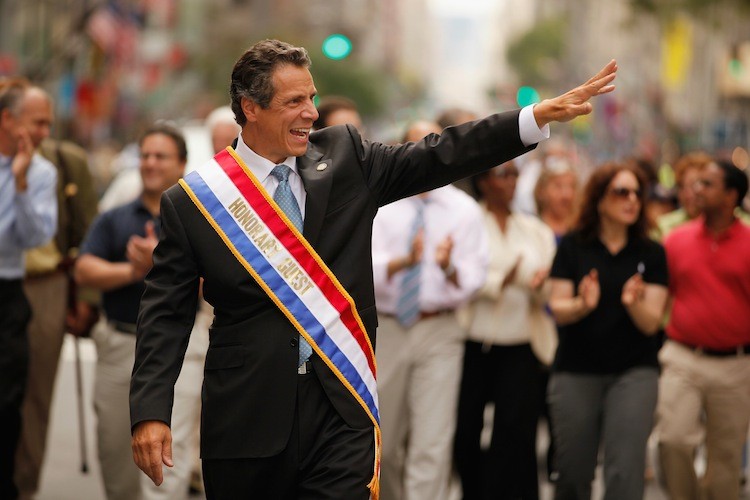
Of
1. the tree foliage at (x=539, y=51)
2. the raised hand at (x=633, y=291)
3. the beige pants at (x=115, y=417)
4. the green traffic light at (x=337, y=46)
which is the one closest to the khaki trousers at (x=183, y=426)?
the beige pants at (x=115, y=417)

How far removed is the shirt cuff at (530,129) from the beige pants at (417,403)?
3.39 m

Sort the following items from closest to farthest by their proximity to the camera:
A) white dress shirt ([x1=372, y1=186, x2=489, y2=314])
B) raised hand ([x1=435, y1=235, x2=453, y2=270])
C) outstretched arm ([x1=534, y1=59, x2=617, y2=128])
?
outstretched arm ([x1=534, y1=59, x2=617, y2=128]) → raised hand ([x1=435, y1=235, x2=453, y2=270]) → white dress shirt ([x1=372, y1=186, x2=489, y2=314])

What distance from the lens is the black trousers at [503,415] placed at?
8.41 meters

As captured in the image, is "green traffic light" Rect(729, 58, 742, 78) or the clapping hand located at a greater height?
"green traffic light" Rect(729, 58, 742, 78)

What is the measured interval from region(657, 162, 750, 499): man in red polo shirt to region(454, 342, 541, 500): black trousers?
811 mm

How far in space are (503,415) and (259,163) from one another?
3792 mm

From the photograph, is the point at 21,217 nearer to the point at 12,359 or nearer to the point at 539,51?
the point at 12,359

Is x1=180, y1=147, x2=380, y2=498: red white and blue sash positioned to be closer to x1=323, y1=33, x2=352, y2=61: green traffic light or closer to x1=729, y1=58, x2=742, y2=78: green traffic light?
x1=323, y1=33, x2=352, y2=61: green traffic light

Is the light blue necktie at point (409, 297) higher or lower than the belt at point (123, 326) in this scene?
higher

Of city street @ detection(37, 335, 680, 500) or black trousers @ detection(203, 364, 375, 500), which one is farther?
city street @ detection(37, 335, 680, 500)

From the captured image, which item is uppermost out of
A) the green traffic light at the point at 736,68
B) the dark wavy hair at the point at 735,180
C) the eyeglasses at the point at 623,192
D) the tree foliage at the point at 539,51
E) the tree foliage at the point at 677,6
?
the tree foliage at the point at 539,51

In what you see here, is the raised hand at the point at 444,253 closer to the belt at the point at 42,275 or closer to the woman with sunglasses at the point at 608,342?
the woman with sunglasses at the point at 608,342

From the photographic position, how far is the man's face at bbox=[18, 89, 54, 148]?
25.9 ft

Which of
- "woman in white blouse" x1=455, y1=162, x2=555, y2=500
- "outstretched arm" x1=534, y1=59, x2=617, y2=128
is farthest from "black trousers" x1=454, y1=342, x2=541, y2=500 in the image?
"outstretched arm" x1=534, y1=59, x2=617, y2=128
